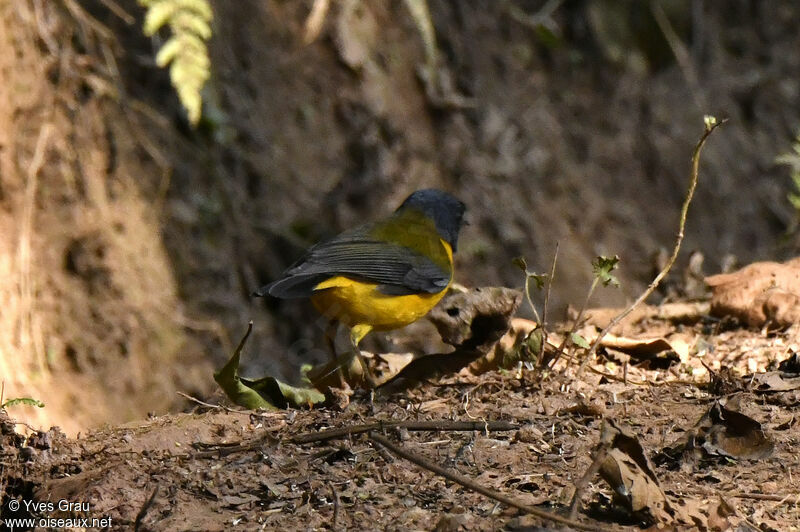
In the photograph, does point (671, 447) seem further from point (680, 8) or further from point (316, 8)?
point (680, 8)

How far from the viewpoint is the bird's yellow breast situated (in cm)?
523

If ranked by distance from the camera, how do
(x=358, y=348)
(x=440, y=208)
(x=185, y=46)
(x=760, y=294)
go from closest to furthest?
(x=760, y=294) < (x=358, y=348) < (x=185, y=46) < (x=440, y=208)

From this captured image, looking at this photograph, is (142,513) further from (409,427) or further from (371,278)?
(371,278)

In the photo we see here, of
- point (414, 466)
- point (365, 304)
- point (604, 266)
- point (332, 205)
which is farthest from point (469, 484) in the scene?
point (332, 205)

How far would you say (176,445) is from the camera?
3.40 meters

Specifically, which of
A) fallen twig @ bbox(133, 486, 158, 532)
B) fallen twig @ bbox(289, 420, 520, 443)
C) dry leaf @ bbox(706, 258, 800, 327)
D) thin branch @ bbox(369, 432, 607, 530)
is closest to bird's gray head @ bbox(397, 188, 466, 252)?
dry leaf @ bbox(706, 258, 800, 327)

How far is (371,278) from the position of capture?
17.3 feet

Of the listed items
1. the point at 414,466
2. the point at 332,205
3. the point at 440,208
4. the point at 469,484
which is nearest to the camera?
the point at 469,484

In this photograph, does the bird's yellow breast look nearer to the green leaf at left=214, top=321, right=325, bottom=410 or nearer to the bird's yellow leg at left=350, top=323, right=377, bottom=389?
the bird's yellow leg at left=350, top=323, right=377, bottom=389

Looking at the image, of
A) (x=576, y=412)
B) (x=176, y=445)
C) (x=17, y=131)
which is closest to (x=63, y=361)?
(x=17, y=131)

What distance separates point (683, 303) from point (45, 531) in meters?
3.68

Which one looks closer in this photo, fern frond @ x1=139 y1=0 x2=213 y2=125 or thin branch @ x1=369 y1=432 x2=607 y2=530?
thin branch @ x1=369 y1=432 x2=607 y2=530

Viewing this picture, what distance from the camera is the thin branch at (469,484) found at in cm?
257

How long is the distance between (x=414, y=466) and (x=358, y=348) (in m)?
2.17
